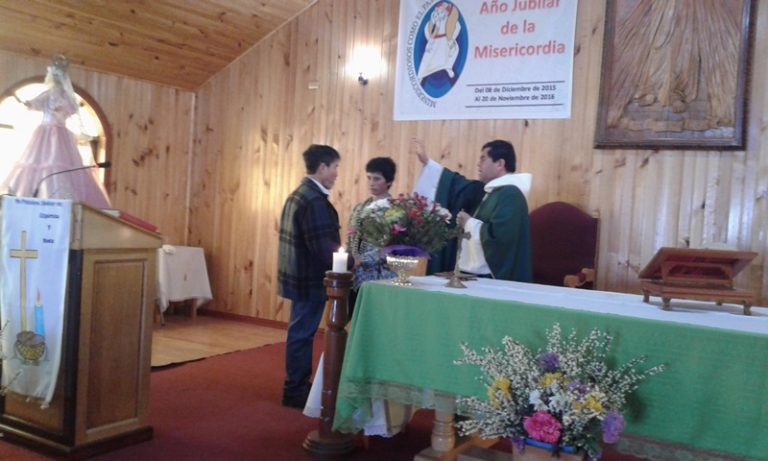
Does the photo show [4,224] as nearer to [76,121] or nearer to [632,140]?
[76,121]

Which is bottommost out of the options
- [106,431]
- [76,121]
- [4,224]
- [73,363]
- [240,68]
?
[106,431]

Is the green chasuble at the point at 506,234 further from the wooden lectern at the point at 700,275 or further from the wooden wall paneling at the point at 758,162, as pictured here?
the wooden wall paneling at the point at 758,162

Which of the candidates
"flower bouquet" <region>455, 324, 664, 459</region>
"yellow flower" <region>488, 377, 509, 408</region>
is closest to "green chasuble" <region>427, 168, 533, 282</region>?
"flower bouquet" <region>455, 324, 664, 459</region>

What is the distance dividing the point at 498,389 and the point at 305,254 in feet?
6.26

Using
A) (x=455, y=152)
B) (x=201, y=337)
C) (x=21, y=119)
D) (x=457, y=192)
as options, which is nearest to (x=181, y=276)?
(x=201, y=337)

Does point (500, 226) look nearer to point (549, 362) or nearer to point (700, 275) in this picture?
point (700, 275)

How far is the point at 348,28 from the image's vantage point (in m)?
6.47

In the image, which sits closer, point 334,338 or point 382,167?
point 334,338

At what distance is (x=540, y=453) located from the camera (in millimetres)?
2289

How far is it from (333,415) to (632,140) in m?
3.02

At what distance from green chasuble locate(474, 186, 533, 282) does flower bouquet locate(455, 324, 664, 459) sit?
4.19 feet

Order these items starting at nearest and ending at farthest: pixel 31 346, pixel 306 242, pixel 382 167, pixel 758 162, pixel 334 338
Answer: pixel 31 346
pixel 334 338
pixel 306 242
pixel 382 167
pixel 758 162

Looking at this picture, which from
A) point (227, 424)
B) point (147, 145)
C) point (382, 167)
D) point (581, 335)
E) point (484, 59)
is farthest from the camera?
point (147, 145)

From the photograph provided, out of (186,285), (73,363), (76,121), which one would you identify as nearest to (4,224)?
(73,363)
